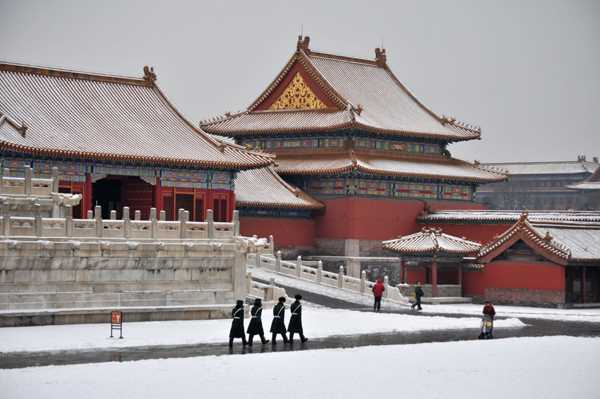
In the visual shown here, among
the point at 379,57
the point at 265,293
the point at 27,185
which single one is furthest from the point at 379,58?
the point at 27,185

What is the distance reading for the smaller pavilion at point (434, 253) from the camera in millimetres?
39219

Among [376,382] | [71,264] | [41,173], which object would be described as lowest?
[376,382]

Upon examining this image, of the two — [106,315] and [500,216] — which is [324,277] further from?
Result: [106,315]

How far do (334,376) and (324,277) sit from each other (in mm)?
19773

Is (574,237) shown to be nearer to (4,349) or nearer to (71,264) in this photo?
(71,264)

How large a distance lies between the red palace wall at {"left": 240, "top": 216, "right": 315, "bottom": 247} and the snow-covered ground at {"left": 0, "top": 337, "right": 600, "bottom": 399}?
77.3ft

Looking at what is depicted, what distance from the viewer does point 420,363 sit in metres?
21.5

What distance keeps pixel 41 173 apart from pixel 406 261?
16.0m

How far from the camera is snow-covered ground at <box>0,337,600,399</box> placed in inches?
702

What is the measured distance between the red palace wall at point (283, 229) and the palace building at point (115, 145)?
3134 millimetres

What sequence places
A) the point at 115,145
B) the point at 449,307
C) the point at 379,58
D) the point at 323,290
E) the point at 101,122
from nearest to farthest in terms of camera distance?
the point at 449,307
the point at 323,290
the point at 115,145
the point at 101,122
the point at 379,58

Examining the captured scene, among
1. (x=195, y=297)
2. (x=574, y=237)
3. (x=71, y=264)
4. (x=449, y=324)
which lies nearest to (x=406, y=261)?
(x=574, y=237)

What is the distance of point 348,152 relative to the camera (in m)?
49.7

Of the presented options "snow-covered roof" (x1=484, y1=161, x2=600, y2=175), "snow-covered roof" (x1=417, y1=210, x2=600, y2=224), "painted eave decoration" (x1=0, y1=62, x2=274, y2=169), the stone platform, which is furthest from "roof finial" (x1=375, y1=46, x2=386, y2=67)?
"snow-covered roof" (x1=484, y1=161, x2=600, y2=175)
